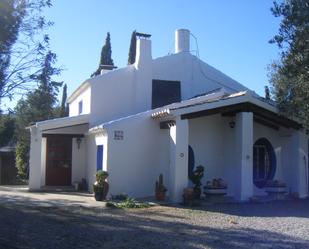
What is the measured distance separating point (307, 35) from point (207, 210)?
19.7 ft

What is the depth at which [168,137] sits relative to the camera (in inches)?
772

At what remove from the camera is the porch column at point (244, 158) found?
18.4 metres

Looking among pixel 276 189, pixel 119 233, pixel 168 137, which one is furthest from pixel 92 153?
pixel 119 233

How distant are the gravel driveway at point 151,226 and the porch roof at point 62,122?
18.7 ft

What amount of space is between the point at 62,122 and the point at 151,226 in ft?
38.9

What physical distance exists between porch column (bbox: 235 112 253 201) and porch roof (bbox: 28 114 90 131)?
26.3ft

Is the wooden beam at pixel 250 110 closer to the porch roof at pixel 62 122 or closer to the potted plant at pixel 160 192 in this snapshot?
the potted plant at pixel 160 192

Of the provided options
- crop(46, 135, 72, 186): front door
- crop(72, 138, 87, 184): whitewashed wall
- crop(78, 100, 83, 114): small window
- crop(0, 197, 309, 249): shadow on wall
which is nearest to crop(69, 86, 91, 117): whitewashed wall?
crop(78, 100, 83, 114): small window

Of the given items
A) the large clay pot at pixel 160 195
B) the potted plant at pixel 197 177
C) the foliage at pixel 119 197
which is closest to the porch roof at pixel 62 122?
the foliage at pixel 119 197

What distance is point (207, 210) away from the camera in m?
16.0

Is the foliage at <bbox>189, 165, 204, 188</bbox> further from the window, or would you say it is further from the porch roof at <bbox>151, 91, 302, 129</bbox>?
the window

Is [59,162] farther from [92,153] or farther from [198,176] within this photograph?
[198,176]

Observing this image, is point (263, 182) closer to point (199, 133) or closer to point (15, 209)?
point (199, 133)

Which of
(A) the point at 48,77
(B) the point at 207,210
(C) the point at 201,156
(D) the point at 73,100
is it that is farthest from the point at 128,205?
(D) the point at 73,100
